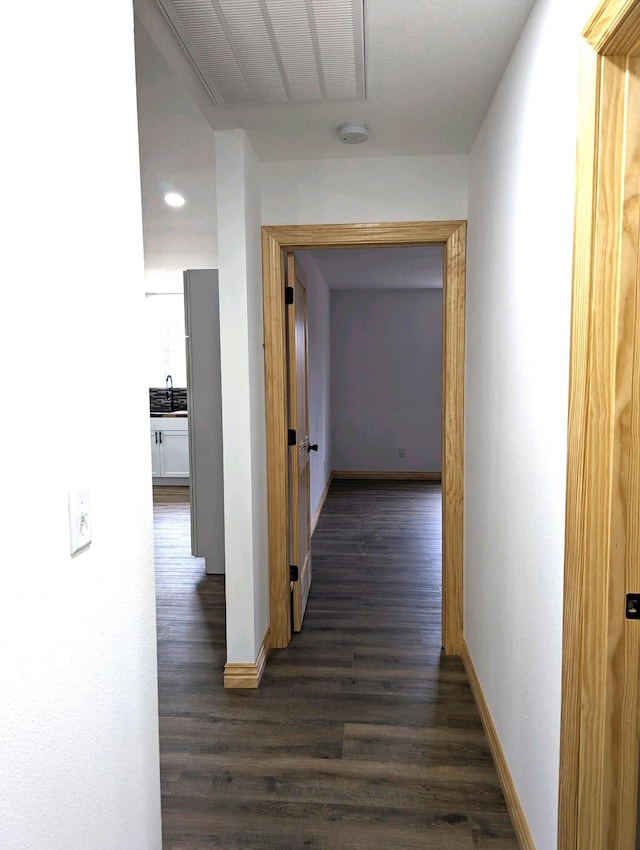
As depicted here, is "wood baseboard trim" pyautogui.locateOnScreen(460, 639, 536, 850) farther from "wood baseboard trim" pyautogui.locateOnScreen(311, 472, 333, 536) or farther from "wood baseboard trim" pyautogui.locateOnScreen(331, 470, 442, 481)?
"wood baseboard trim" pyautogui.locateOnScreen(331, 470, 442, 481)

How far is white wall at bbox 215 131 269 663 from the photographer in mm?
2656

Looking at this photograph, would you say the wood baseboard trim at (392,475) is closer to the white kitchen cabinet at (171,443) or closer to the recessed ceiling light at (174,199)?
the white kitchen cabinet at (171,443)

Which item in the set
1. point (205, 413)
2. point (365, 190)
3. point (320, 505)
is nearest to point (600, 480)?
point (365, 190)

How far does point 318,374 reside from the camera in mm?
6516

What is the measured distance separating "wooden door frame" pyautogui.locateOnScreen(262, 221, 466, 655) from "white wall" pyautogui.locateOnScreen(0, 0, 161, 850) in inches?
66.8

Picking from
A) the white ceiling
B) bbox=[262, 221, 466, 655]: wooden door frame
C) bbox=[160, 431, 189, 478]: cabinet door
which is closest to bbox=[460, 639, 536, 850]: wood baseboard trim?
bbox=[262, 221, 466, 655]: wooden door frame

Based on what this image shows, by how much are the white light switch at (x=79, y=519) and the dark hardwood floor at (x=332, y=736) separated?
1.33 m

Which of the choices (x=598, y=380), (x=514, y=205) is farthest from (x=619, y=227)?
(x=514, y=205)

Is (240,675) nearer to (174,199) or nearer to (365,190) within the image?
(365,190)

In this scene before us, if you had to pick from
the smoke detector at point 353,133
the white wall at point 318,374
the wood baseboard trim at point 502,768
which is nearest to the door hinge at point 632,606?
the wood baseboard trim at point 502,768

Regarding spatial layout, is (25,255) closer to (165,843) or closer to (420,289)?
(165,843)

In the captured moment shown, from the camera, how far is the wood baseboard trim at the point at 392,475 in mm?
8102

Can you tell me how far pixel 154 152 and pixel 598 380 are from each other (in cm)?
334

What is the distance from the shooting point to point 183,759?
230 cm
